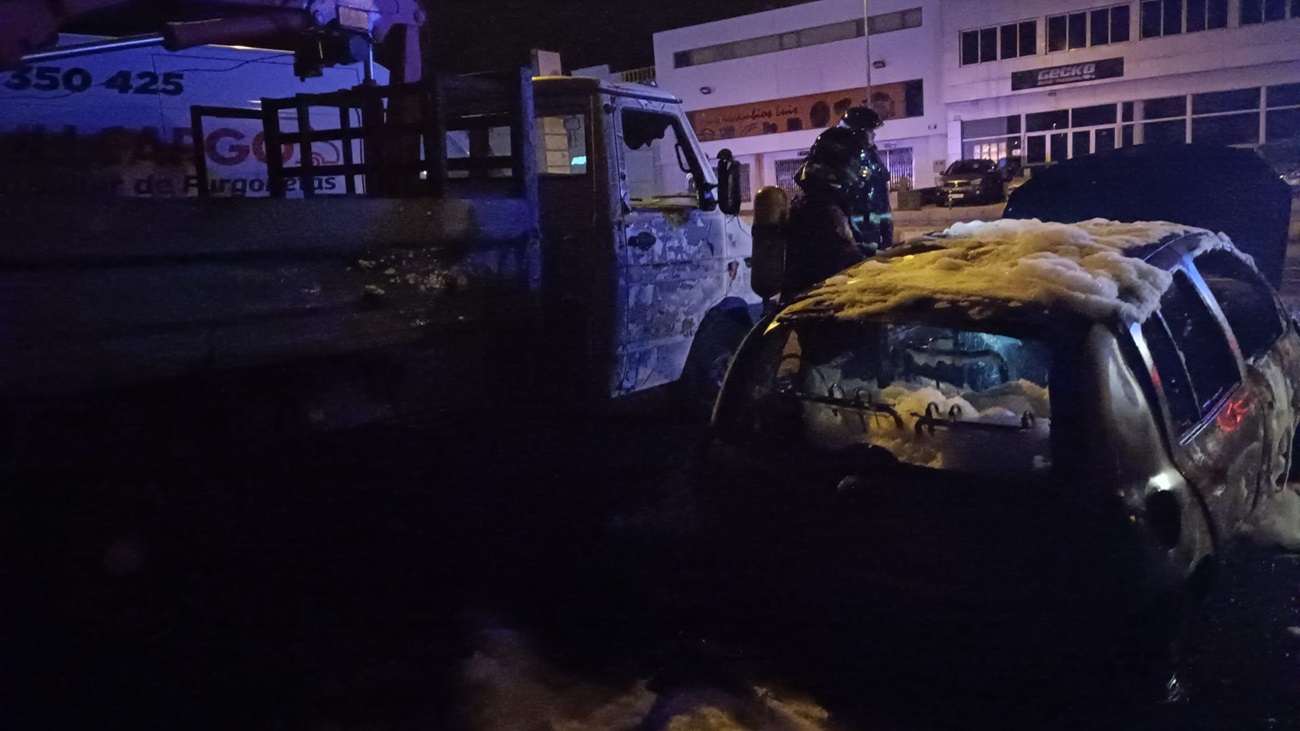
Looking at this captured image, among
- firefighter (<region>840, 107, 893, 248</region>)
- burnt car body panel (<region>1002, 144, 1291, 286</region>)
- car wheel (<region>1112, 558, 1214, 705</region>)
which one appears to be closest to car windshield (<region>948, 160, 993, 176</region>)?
burnt car body panel (<region>1002, 144, 1291, 286</region>)

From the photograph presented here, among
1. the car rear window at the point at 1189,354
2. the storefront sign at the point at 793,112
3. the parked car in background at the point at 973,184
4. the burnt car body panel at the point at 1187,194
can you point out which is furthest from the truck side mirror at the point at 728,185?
the storefront sign at the point at 793,112

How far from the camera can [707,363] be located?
248 inches

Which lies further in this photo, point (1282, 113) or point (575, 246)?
point (1282, 113)

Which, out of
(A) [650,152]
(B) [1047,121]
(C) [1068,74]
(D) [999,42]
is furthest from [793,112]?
(A) [650,152]

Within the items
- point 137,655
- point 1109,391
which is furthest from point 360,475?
point 1109,391

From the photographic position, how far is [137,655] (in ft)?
11.3

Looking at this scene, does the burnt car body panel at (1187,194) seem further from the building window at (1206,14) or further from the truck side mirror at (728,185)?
the building window at (1206,14)

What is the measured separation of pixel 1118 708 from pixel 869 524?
38.4 inches

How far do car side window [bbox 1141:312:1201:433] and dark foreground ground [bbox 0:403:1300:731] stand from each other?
0.88 meters

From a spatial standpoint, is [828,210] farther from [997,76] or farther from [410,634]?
[997,76]

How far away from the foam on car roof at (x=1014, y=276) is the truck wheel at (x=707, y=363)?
2.49 metres

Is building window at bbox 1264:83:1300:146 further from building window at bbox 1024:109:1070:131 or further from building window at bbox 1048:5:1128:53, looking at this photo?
building window at bbox 1024:109:1070:131

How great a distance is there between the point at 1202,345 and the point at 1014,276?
1.19 m

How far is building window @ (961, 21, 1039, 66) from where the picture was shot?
3259cm
